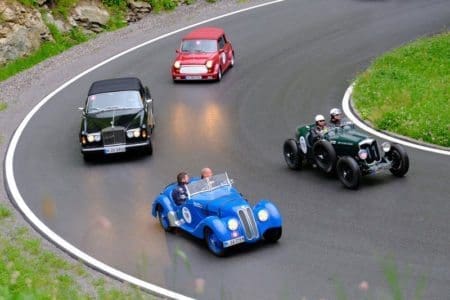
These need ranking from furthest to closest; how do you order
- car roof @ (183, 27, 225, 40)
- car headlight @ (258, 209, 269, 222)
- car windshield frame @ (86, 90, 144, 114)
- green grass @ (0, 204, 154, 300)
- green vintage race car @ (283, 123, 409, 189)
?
car roof @ (183, 27, 225, 40), car windshield frame @ (86, 90, 144, 114), green vintage race car @ (283, 123, 409, 189), car headlight @ (258, 209, 269, 222), green grass @ (0, 204, 154, 300)

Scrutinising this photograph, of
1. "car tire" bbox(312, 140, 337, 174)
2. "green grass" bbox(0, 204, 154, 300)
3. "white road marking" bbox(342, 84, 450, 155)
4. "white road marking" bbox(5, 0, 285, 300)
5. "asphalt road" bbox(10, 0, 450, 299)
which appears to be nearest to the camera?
"green grass" bbox(0, 204, 154, 300)

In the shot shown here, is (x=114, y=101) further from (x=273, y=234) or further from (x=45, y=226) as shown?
(x=273, y=234)

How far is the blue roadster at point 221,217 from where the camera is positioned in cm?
1588

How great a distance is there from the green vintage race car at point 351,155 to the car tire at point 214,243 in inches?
166

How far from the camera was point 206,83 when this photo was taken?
29.8 meters

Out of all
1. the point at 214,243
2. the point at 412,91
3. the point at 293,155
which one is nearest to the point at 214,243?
the point at 214,243

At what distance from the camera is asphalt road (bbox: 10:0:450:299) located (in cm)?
1512

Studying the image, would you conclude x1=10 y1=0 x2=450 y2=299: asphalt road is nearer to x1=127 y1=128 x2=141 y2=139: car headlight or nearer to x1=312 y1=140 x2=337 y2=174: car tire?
x1=312 y1=140 x2=337 y2=174: car tire

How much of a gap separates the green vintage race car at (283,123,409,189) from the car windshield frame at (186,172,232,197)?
3.28 metres

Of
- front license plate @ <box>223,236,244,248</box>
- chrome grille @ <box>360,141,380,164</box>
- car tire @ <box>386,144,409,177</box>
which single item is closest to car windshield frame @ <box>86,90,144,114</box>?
chrome grille @ <box>360,141,380,164</box>

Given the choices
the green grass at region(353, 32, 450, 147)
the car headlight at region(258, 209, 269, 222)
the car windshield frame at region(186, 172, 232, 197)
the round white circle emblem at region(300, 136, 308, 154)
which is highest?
the car windshield frame at region(186, 172, 232, 197)

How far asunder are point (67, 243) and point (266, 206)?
4.34 metres

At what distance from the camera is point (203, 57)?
29.8m

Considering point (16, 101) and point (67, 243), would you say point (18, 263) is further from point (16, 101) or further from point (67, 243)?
point (16, 101)
